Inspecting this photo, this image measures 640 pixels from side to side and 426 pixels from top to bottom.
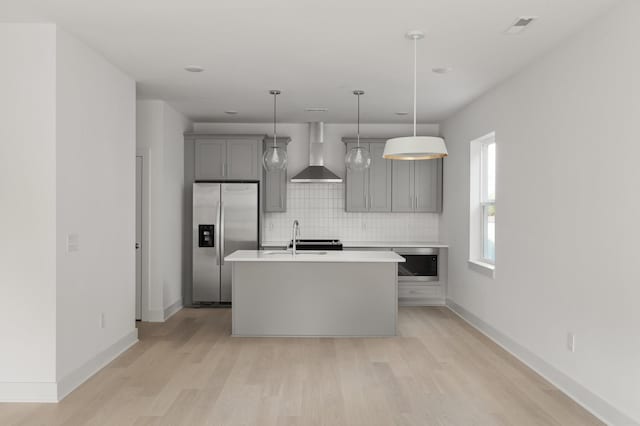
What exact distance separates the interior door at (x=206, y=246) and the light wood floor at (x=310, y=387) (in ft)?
4.93

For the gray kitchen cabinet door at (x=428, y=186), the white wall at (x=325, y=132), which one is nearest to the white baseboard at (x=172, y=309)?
the white wall at (x=325, y=132)

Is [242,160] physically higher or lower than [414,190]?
higher

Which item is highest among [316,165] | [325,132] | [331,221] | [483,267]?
[325,132]

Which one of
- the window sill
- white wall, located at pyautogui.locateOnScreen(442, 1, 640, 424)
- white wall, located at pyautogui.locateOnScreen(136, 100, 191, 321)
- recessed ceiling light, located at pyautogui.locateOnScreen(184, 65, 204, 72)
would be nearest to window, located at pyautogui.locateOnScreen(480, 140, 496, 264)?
the window sill

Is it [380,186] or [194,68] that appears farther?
[380,186]

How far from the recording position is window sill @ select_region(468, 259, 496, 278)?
18.6 feet

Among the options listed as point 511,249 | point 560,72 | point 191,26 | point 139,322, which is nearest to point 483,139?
point 511,249

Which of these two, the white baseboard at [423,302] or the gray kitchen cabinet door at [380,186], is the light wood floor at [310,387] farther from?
the gray kitchen cabinet door at [380,186]

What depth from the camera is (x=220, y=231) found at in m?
7.20

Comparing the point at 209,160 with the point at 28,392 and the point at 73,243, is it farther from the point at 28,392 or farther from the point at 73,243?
the point at 28,392

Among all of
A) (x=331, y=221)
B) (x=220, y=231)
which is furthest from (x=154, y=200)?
(x=331, y=221)

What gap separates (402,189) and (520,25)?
4.22 meters

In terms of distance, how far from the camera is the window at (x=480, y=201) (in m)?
6.25

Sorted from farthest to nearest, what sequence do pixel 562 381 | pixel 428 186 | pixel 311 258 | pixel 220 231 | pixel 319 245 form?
pixel 428 186 → pixel 319 245 → pixel 220 231 → pixel 311 258 → pixel 562 381
